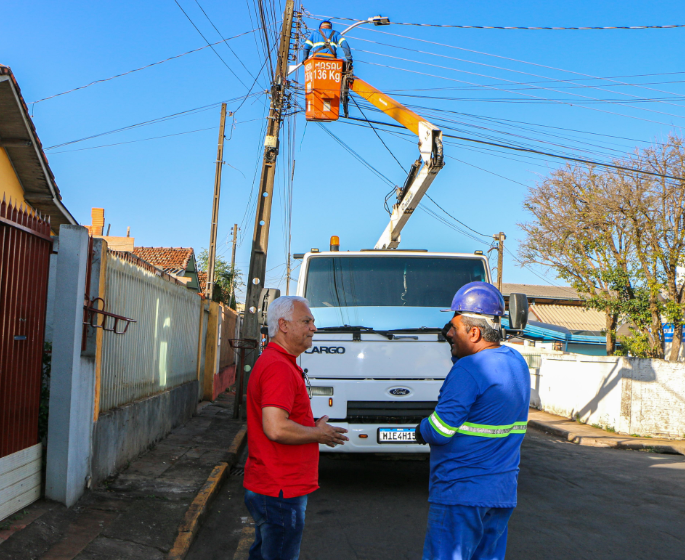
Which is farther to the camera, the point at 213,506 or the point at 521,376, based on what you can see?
the point at 213,506

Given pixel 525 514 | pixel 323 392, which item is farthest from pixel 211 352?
pixel 525 514

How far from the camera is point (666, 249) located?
15039 millimetres

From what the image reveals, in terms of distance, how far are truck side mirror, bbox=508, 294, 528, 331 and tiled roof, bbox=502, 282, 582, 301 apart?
29331 millimetres

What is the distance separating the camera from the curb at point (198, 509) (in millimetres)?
4679

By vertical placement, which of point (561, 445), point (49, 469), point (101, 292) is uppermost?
point (101, 292)

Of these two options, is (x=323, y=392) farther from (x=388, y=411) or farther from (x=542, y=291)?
(x=542, y=291)

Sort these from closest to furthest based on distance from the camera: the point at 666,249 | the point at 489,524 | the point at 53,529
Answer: the point at 489,524 < the point at 53,529 < the point at 666,249

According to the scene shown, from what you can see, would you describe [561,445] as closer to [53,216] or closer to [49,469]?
[49,469]

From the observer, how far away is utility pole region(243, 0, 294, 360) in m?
12.3

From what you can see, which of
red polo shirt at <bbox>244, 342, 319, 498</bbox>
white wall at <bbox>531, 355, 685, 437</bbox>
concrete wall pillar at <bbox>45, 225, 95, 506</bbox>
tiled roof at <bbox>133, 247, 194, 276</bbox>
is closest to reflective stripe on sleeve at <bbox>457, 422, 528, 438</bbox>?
red polo shirt at <bbox>244, 342, 319, 498</bbox>

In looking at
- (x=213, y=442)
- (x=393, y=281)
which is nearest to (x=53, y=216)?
(x=213, y=442)

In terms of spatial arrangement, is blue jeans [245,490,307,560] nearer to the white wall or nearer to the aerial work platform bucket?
the aerial work platform bucket

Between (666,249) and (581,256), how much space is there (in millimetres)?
2944

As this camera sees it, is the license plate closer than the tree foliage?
Yes
